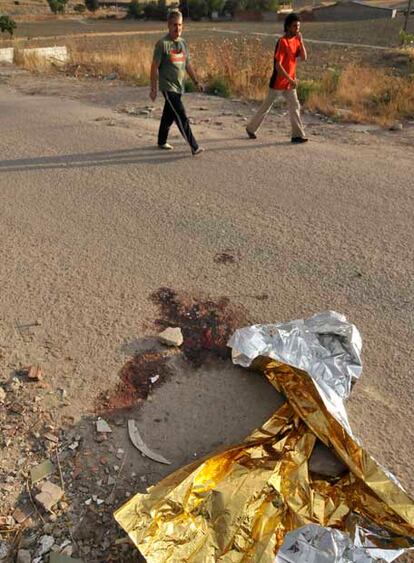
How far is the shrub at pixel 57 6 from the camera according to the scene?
62906 millimetres

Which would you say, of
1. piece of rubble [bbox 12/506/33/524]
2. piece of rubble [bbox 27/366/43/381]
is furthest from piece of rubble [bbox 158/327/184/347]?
piece of rubble [bbox 12/506/33/524]

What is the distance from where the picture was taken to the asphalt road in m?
3.33

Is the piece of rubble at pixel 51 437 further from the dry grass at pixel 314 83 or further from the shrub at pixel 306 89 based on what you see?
the shrub at pixel 306 89

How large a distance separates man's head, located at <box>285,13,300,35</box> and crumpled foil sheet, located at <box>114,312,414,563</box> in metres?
5.38

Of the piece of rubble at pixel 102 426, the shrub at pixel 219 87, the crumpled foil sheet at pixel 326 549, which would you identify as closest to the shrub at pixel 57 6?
the shrub at pixel 219 87

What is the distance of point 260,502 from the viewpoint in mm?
2273

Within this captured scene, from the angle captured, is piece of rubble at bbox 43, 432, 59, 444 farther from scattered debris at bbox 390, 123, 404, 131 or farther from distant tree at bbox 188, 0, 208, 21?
distant tree at bbox 188, 0, 208, 21

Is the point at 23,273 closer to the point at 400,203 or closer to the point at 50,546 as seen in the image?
the point at 50,546

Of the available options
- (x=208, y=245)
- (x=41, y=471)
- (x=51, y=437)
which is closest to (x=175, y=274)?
(x=208, y=245)

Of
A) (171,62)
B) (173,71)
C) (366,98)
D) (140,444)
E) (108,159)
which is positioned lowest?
(140,444)

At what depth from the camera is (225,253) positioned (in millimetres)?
4559

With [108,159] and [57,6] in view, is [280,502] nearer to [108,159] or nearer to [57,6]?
[108,159]

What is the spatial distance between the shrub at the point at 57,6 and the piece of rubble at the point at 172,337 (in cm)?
7012

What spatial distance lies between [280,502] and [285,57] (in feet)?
19.8
